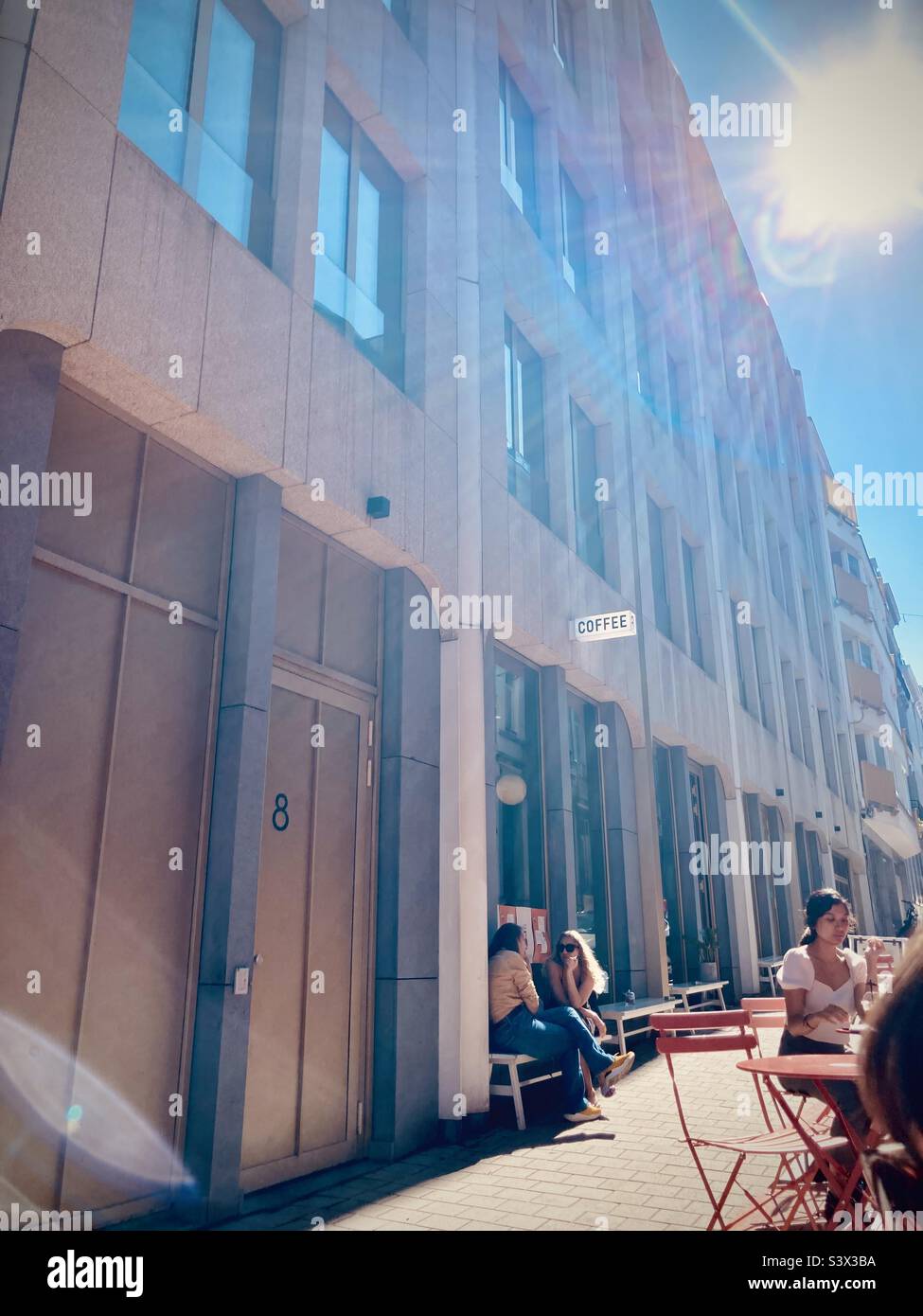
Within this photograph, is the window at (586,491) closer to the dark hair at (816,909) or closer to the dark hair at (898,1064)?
the dark hair at (816,909)

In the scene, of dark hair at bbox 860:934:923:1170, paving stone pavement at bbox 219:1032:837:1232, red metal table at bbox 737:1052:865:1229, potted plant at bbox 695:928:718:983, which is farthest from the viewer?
potted plant at bbox 695:928:718:983

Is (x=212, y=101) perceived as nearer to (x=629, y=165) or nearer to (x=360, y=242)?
(x=360, y=242)

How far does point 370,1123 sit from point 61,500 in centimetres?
465

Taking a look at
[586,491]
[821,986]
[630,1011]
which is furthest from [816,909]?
[586,491]

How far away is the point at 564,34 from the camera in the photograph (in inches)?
572

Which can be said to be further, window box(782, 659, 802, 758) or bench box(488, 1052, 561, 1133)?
window box(782, 659, 802, 758)

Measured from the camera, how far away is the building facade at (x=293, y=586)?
4.56 meters

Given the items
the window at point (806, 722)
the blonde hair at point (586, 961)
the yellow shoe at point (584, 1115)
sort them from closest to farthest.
Result: the yellow shoe at point (584, 1115), the blonde hair at point (586, 961), the window at point (806, 722)

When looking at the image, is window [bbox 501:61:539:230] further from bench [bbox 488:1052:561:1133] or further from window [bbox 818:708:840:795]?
window [bbox 818:708:840:795]

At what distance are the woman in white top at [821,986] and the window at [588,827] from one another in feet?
17.9

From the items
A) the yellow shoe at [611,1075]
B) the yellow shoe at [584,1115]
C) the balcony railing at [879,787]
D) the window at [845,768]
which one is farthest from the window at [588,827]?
the balcony railing at [879,787]

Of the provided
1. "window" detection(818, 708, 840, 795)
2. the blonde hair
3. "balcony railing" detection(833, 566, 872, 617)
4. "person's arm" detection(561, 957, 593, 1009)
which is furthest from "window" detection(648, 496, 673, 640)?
"balcony railing" detection(833, 566, 872, 617)

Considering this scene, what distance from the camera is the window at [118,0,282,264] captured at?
5.57 metres

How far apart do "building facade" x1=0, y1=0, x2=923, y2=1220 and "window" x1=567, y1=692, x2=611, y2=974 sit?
0.25 ft
